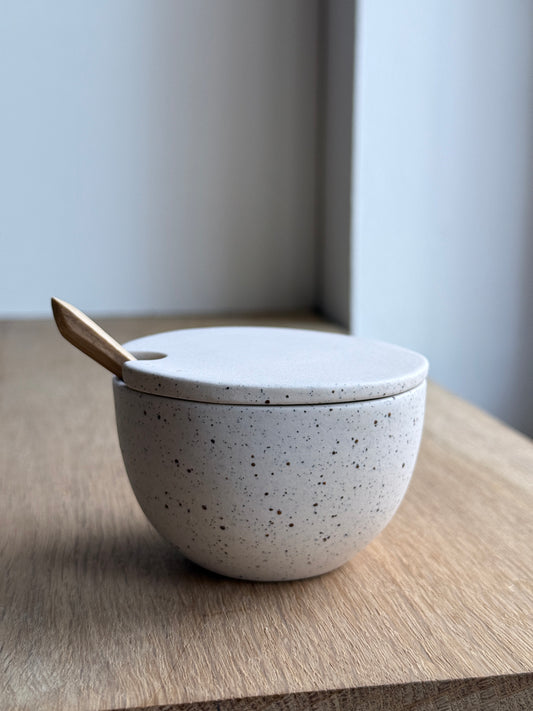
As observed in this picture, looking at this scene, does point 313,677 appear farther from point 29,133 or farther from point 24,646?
point 29,133

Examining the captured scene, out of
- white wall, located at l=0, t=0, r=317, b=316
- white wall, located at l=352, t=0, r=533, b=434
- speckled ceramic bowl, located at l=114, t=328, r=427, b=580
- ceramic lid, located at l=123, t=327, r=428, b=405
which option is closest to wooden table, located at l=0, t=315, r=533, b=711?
speckled ceramic bowl, located at l=114, t=328, r=427, b=580

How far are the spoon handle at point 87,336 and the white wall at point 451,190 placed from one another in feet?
3.58

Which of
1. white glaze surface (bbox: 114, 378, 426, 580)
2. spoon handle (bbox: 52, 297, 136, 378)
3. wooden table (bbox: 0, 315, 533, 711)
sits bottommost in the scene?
wooden table (bbox: 0, 315, 533, 711)

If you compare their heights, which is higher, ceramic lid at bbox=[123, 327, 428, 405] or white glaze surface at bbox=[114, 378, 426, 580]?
ceramic lid at bbox=[123, 327, 428, 405]

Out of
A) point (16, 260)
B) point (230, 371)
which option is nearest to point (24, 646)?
point (230, 371)

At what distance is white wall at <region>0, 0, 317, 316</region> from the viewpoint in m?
1.67

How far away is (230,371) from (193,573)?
0.16 meters

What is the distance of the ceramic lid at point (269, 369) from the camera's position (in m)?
0.43

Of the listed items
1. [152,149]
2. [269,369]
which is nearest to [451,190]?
[152,149]

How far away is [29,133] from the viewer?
1.67 metres

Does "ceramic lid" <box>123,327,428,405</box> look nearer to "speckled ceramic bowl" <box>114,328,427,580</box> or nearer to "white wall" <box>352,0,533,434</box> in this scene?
"speckled ceramic bowl" <box>114,328,427,580</box>

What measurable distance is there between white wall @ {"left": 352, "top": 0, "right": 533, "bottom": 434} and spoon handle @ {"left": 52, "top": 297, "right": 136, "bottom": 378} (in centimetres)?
109

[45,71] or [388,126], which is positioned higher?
[45,71]

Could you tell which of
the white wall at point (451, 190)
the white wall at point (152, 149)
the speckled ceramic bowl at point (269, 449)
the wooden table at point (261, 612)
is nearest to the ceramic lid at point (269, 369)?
the speckled ceramic bowl at point (269, 449)
